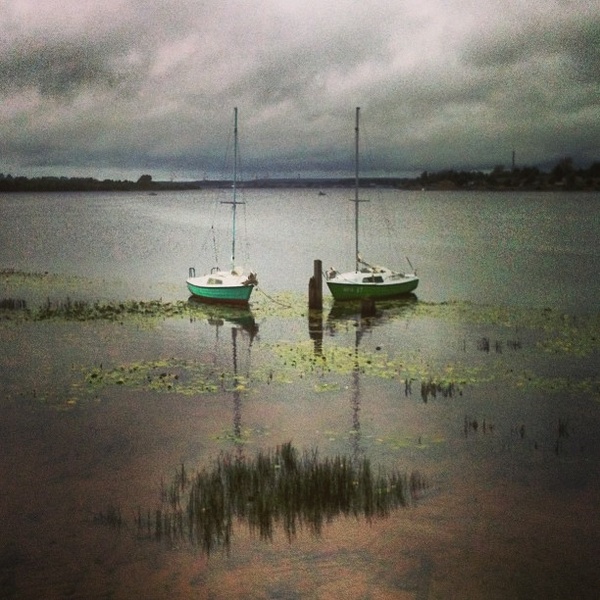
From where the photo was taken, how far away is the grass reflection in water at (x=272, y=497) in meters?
14.4

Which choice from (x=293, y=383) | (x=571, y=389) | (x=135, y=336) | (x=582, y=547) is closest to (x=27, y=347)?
(x=135, y=336)

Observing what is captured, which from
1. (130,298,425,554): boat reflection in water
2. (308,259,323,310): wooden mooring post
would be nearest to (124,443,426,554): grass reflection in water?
(130,298,425,554): boat reflection in water

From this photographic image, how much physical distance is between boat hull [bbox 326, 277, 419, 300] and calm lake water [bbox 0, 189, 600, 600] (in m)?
1.03

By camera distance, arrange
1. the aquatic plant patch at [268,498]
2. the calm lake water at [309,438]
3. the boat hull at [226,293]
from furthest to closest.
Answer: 1. the boat hull at [226,293]
2. the aquatic plant patch at [268,498]
3. the calm lake water at [309,438]

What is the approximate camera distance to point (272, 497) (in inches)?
613

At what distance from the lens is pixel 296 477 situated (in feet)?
53.7

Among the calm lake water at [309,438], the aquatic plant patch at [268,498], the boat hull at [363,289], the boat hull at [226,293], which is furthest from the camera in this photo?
the boat hull at [363,289]

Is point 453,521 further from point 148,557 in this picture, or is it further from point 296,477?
point 148,557

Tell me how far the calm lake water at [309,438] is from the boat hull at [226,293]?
1283mm

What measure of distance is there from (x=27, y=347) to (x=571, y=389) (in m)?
21.1

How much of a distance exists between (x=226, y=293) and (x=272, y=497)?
2750cm

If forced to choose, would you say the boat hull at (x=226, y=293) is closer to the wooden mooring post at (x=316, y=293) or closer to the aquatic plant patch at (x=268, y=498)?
the wooden mooring post at (x=316, y=293)

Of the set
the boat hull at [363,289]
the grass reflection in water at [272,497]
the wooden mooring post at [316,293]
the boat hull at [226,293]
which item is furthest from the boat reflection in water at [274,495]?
the boat hull at [363,289]

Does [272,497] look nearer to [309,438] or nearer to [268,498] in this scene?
[268,498]
